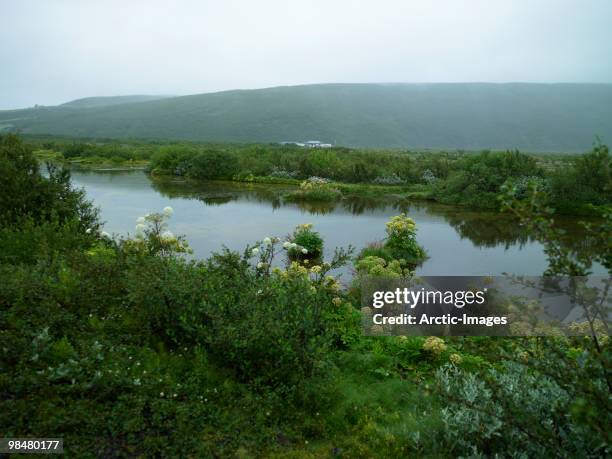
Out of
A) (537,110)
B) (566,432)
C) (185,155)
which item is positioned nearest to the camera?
(566,432)

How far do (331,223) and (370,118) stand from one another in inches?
5191

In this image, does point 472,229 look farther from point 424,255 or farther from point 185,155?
point 185,155

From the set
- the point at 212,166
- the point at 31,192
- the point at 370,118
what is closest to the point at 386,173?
the point at 212,166

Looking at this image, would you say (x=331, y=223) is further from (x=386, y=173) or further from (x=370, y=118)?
(x=370, y=118)

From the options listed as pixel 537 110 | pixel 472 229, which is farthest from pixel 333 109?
pixel 472 229

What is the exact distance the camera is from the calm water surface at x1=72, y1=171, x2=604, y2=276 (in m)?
12.7

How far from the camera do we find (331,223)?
1783 cm

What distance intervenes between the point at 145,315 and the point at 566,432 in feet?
12.2

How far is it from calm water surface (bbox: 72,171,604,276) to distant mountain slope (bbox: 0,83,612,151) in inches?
3795

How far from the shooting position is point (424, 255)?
42.3 ft

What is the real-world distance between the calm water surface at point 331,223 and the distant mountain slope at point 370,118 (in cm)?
9640

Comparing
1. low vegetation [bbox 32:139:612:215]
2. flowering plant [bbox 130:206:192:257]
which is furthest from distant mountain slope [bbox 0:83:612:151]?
flowering plant [bbox 130:206:192:257]

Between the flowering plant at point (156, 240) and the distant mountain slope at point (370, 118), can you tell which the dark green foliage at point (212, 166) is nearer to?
the flowering plant at point (156, 240)

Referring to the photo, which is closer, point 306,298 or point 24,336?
point 24,336
